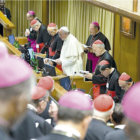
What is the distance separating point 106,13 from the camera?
10367 millimetres

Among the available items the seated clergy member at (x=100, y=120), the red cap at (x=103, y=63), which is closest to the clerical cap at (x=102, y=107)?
the seated clergy member at (x=100, y=120)

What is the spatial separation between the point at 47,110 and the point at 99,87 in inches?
99.0

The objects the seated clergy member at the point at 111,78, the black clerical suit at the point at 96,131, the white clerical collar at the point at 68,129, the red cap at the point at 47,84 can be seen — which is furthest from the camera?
the seated clergy member at the point at 111,78

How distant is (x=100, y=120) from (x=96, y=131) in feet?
0.51

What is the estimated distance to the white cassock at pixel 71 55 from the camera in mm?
8602

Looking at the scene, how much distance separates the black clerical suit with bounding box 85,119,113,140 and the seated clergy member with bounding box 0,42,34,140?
2.17m

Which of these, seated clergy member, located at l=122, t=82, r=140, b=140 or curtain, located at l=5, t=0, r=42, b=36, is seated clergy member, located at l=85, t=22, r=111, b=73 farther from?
seated clergy member, located at l=122, t=82, r=140, b=140

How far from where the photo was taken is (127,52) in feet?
30.1

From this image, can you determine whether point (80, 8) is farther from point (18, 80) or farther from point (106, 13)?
point (18, 80)

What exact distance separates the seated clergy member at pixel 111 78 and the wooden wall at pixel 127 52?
1.97 m

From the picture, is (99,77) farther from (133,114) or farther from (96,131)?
(133,114)

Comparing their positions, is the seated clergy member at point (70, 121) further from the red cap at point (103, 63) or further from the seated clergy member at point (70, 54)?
the seated clergy member at point (70, 54)

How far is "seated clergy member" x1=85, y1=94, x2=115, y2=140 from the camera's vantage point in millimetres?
3780

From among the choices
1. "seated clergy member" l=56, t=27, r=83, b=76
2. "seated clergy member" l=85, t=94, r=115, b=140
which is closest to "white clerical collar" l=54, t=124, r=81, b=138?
"seated clergy member" l=85, t=94, r=115, b=140
